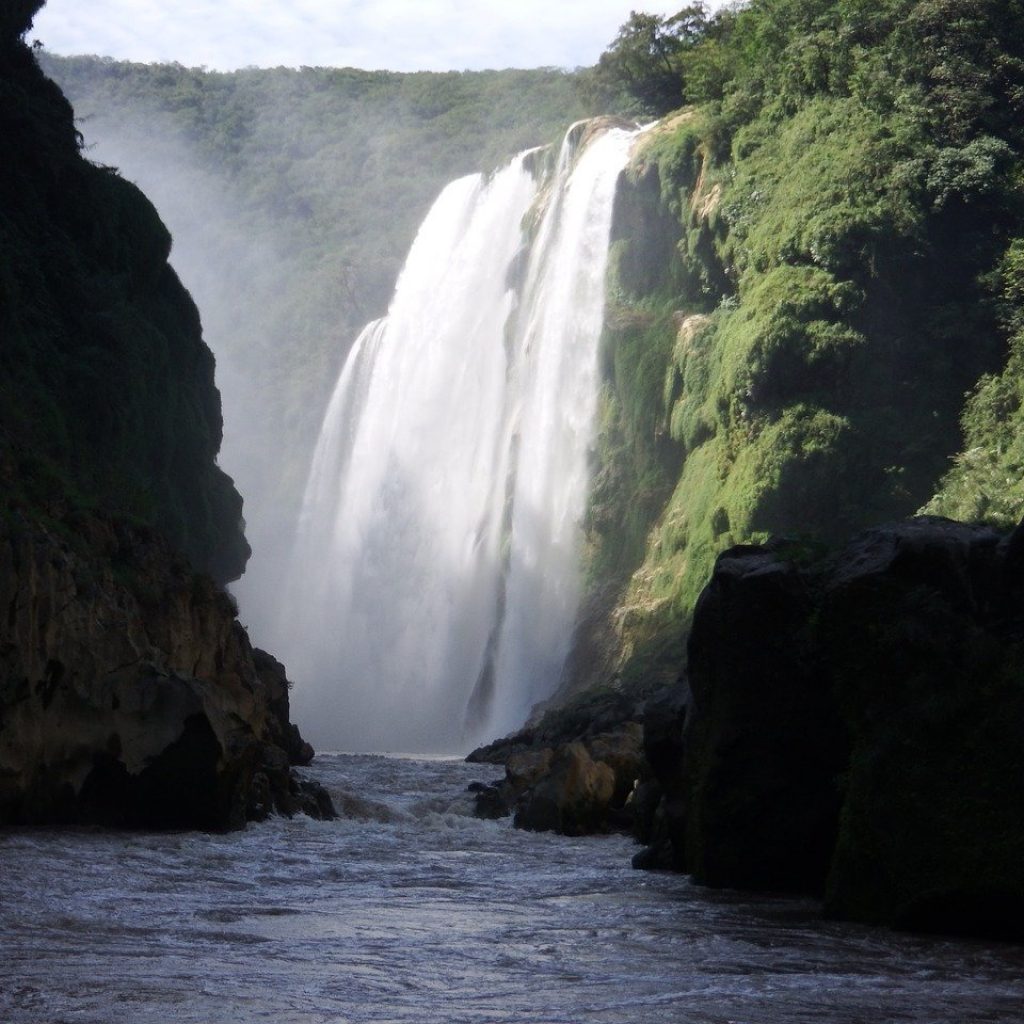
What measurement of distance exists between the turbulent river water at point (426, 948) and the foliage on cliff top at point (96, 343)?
9.66 meters

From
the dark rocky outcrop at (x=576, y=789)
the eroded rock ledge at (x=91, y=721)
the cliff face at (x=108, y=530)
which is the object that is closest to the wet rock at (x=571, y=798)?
the dark rocky outcrop at (x=576, y=789)

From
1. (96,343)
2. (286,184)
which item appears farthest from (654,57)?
(286,184)

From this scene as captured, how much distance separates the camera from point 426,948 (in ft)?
28.6

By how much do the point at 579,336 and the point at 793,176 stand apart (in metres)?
11.0

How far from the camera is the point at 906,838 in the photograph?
372 inches

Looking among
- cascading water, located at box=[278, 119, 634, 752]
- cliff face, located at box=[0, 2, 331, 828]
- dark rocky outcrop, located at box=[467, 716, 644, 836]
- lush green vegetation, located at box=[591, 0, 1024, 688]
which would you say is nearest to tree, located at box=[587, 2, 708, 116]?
cascading water, located at box=[278, 119, 634, 752]

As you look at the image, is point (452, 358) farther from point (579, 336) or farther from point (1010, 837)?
point (1010, 837)

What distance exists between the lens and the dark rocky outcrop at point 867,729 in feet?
30.2

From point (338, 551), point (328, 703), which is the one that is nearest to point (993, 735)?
point (328, 703)

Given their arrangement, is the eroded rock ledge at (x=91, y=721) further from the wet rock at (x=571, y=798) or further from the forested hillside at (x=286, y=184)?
the forested hillside at (x=286, y=184)

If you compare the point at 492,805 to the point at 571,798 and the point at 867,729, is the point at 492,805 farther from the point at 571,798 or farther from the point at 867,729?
the point at 867,729

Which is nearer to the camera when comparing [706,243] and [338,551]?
[706,243]

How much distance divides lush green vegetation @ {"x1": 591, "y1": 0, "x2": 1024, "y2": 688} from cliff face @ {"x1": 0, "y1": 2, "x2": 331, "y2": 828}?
13039 millimetres

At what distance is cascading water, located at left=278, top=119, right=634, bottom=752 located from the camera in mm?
45469
